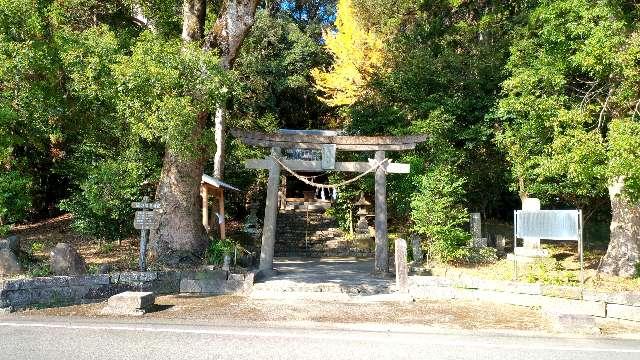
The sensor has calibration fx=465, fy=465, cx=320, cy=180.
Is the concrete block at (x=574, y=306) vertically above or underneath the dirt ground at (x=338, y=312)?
above

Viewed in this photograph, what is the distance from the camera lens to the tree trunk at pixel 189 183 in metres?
11.0

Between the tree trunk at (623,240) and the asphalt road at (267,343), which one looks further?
the tree trunk at (623,240)

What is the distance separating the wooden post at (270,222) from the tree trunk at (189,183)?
1568 mm

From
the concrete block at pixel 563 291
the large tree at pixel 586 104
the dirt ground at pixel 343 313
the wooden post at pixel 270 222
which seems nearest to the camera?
the dirt ground at pixel 343 313

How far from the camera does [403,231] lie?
19.0 meters

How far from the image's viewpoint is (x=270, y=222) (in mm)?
12312

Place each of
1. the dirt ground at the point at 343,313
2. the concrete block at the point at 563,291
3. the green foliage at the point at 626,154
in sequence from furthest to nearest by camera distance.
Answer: the concrete block at the point at 563,291
the green foliage at the point at 626,154
the dirt ground at the point at 343,313

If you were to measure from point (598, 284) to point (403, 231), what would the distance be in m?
9.51

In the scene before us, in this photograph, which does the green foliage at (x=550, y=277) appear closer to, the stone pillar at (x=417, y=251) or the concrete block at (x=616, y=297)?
the concrete block at (x=616, y=297)

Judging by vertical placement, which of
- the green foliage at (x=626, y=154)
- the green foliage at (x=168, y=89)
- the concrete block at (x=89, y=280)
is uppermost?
the green foliage at (x=168, y=89)

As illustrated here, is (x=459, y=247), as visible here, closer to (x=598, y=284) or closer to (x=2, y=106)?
(x=598, y=284)

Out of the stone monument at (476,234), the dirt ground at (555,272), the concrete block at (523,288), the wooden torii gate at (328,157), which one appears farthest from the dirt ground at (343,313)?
the stone monument at (476,234)

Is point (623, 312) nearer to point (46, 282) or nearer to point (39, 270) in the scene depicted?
point (46, 282)

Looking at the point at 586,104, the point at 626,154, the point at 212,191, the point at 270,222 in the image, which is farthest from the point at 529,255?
the point at 212,191
